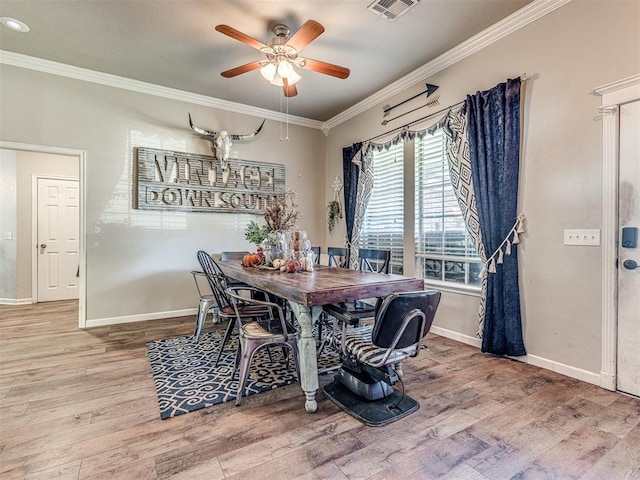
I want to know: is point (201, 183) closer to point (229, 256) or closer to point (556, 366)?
point (229, 256)

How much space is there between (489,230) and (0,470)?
351 centimetres

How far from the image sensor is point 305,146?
5.17 metres

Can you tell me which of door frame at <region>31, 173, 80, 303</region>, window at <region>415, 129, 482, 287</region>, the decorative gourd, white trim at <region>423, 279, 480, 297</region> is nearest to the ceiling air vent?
window at <region>415, 129, 482, 287</region>

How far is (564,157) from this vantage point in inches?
95.3

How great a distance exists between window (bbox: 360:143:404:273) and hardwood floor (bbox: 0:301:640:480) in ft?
5.86

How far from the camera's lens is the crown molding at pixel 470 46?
252 cm

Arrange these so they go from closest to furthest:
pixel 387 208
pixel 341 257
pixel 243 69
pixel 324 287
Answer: pixel 324 287 < pixel 243 69 < pixel 341 257 < pixel 387 208

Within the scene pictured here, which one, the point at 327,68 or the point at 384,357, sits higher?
the point at 327,68

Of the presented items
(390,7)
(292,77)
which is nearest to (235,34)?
(292,77)

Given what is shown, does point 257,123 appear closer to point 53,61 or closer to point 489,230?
point 53,61

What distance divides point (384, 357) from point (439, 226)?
2143 mm

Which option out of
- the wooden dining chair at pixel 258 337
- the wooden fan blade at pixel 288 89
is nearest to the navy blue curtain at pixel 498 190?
the wooden fan blade at pixel 288 89

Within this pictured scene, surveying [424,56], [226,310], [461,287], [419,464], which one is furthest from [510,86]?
[226,310]

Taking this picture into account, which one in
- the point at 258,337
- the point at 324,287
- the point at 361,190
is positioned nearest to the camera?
the point at 324,287
